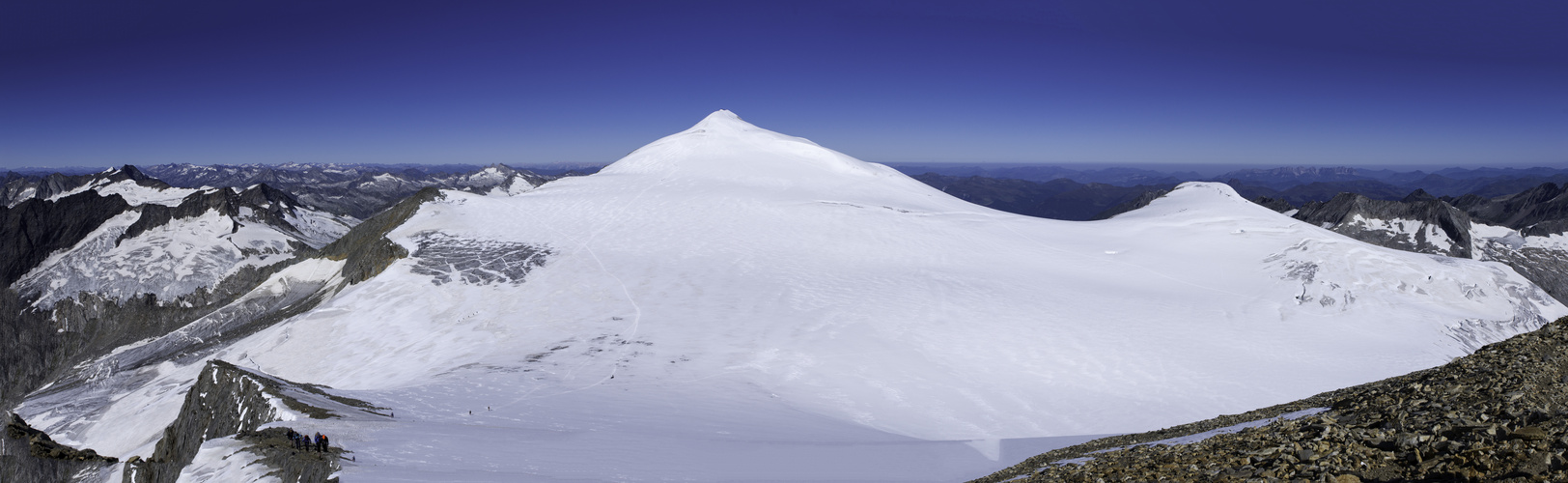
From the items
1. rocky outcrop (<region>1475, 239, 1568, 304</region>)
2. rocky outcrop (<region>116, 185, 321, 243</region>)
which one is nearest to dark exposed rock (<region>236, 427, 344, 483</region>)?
rocky outcrop (<region>116, 185, 321, 243</region>)

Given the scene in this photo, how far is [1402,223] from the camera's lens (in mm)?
95500

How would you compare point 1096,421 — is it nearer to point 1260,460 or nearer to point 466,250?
point 1260,460

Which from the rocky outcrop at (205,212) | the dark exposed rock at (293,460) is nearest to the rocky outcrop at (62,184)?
the rocky outcrop at (205,212)

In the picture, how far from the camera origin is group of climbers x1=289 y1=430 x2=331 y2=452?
37.9 ft

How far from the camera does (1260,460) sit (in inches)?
293

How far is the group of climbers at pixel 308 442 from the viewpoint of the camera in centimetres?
1154

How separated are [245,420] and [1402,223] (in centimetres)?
13190

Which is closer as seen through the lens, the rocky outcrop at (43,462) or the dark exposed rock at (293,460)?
the dark exposed rock at (293,460)

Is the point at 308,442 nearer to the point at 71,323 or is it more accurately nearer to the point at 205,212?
the point at 71,323

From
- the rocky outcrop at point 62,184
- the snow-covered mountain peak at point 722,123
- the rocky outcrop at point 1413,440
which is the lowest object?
the rocky outcrop at point 1413,440

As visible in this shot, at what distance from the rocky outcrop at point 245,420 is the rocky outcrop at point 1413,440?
39.4 ft

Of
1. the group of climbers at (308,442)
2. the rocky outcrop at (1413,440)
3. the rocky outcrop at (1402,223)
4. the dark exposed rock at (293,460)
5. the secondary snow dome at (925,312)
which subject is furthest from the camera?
the rocky outcrop at (1402,223)

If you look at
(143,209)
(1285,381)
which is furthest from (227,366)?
(143,209)

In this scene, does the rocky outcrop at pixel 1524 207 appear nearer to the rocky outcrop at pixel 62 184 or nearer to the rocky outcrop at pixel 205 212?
the rocky outcrop at pixel 205 212
